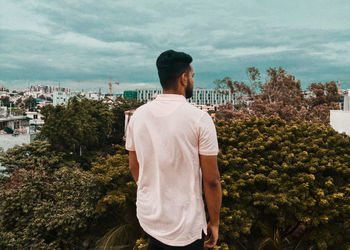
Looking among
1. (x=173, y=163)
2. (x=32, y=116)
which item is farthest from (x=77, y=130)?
(x=32, y=116)

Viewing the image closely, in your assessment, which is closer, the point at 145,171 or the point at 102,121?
the point at 145,171

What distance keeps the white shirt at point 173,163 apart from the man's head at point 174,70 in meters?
0.08

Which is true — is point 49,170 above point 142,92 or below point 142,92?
below

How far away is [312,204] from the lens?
4355 mm

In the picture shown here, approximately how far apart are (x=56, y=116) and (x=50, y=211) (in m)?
7.82

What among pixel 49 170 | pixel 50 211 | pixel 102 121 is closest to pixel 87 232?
pixel 50 211

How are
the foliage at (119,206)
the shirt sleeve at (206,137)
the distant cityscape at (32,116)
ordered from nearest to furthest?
the shirt sleeve at (206,137) < the foliage at (119,206) < the distant cityscape at (32,116)

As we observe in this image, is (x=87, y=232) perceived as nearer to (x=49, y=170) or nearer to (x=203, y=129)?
(x=49, y=170)

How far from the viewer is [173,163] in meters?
1.50

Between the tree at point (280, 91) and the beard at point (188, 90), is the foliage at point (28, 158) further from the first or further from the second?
the tree at point (280, 91)

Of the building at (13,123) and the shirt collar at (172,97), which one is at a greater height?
the shirt collar at (172,97)

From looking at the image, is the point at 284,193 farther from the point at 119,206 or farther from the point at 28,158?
the point at 28,158

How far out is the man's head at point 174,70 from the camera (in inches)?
62.4

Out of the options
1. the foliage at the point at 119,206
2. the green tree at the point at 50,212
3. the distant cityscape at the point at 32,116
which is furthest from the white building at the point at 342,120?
the green tree at the point at 50,212
